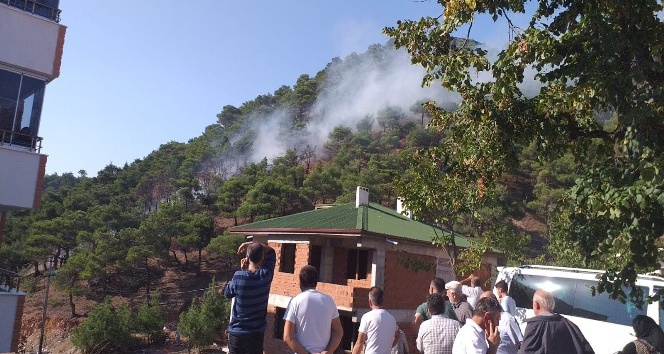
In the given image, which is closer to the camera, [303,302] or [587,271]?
[303,302]

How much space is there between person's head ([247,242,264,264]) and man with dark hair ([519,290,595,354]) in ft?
8.07

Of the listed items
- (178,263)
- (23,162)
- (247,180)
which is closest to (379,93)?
(247,180)

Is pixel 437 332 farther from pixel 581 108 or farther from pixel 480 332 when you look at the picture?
pixel 581 108

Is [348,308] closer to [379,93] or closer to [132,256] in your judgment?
[132,256]

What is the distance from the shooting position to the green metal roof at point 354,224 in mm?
18406

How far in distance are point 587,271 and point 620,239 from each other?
478 cm

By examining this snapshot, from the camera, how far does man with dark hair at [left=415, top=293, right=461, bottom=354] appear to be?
17.3ft

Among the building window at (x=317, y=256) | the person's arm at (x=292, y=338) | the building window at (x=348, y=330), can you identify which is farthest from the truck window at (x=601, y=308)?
the building window at (x=317, y=256)

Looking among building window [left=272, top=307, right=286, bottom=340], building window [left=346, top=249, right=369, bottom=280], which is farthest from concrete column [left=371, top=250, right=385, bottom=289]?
building window [left=272, top=307, right=286, bottom=340]

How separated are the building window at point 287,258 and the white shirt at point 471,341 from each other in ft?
54.1

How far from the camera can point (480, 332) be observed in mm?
4613

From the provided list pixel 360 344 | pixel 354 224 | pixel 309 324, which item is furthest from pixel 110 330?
pixel 309 324

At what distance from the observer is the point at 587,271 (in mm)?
11281

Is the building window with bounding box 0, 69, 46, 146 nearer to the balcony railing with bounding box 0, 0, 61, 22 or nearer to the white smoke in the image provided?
the balcony railing with bounding box 0, 0, 61, 22
